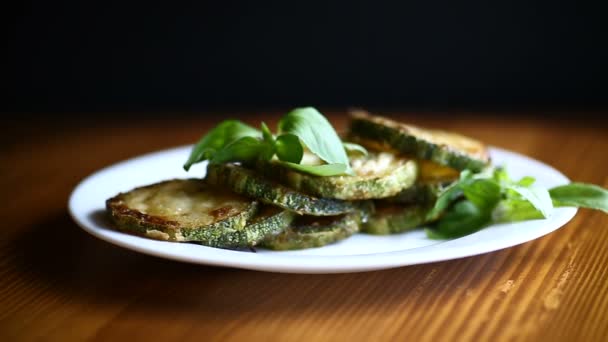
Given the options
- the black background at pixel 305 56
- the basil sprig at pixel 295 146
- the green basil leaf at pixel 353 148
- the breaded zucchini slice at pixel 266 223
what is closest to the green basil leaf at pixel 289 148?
the basil sprig at pixel 295 146

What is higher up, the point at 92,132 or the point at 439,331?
the point at 439,331

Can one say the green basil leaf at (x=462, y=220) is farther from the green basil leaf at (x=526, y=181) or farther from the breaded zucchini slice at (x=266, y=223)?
the breaded zucchini slice at (x=266, y=223)

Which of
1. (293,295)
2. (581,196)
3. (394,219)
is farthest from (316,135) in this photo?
(581,196)

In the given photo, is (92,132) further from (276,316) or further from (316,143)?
(276,316)

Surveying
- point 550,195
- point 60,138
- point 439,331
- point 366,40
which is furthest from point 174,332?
point 366,40

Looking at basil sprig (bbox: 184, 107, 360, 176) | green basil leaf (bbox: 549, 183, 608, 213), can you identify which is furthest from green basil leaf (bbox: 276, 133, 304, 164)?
green basil leaf (bbox: 549, 183, 608, 213)
